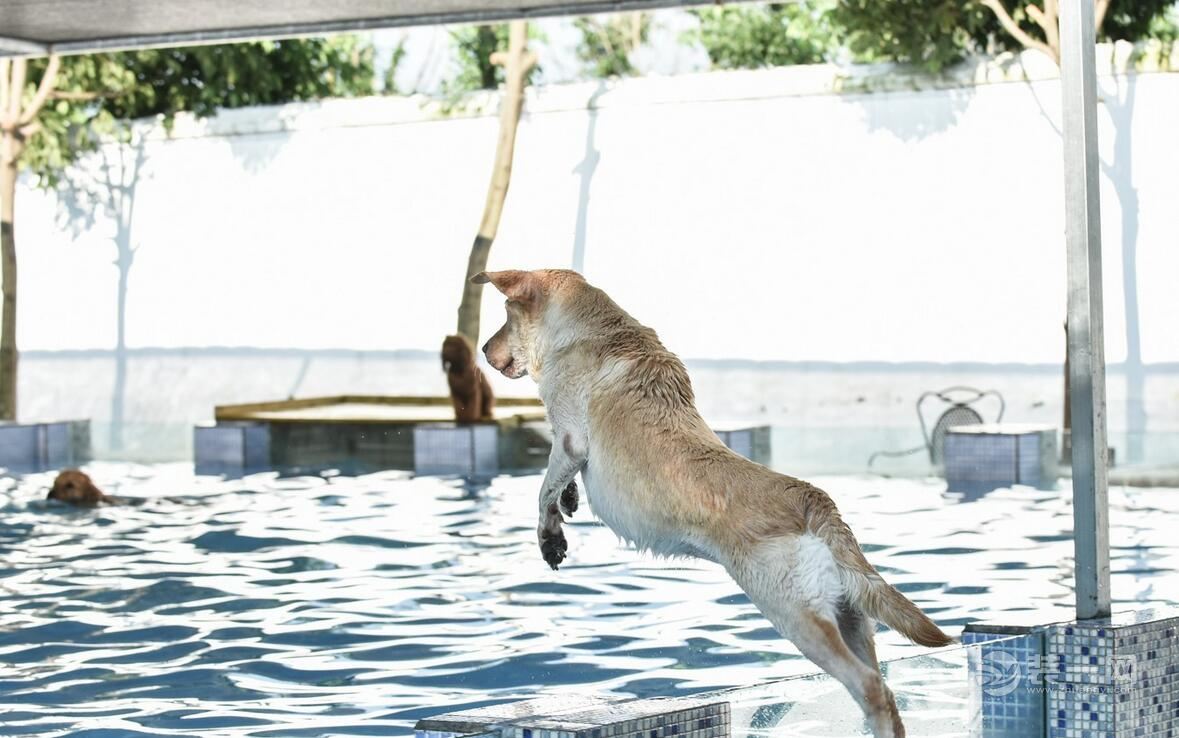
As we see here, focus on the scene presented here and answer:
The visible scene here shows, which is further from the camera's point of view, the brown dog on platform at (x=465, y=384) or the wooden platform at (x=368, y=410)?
the wooden platform at (x=368, y=410)

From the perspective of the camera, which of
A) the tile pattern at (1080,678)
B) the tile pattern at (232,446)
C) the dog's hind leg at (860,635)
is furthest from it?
the tile pattern at (232,446)

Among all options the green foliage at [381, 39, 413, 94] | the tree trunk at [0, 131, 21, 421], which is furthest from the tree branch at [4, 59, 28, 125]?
the green foliage at [381, 39, 413, 94]

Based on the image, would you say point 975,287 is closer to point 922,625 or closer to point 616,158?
point 616,158

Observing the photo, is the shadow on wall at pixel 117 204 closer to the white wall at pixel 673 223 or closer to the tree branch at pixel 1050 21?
the white wall at pixel 673 223

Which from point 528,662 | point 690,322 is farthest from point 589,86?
point 528,662

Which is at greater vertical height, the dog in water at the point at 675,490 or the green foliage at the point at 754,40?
the green foliage at the point at 754,40

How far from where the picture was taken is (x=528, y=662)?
662 centimetres

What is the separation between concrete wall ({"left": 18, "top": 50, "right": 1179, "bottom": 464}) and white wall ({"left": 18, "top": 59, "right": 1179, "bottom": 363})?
2cm

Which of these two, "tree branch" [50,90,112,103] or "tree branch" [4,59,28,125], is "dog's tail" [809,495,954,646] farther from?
"tree branch" [50,90,112,103]

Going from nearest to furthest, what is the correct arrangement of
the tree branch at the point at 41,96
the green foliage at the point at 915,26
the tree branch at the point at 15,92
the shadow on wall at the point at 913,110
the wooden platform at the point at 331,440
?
the wooden platform at the point at 331,440 < the green foliage at the point at 915,26 < the shadow on wall at the point at 913,110 < the tree branch at the point at 41,96 < the tree branch at the point at 15,92

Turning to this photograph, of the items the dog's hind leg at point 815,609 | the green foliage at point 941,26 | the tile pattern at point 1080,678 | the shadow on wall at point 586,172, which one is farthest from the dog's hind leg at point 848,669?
the shadow on wall at point 586,172

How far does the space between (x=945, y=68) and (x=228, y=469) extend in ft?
27.0

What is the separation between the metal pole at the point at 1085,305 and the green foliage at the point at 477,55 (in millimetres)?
21351

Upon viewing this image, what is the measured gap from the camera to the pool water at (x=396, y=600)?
6137mm
